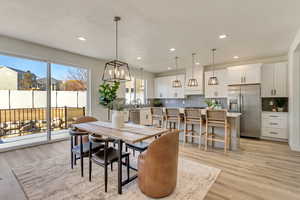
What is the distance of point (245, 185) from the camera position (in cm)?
209

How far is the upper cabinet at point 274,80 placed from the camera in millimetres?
4281

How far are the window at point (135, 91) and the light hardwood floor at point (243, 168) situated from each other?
127 inches

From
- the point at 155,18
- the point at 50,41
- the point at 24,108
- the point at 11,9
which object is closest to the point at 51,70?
the point at 50,41

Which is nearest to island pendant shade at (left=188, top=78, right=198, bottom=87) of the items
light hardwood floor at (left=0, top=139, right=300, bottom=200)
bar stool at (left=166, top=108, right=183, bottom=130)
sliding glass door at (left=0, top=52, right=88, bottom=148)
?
bar stool at (left=166, top=108, right=183, bottom=130)

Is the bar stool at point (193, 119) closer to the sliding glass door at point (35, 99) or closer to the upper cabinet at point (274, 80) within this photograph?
the upper cabinet at point (274, 80)

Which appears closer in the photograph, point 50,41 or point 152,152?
point 152,152

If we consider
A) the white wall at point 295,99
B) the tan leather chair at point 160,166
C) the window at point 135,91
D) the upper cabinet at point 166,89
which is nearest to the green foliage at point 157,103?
the upper cabinet at point 166,89

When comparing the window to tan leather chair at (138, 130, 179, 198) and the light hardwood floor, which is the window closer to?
the light hardwood floor

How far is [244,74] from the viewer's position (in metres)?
4.79

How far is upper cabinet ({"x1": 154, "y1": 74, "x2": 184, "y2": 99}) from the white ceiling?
111 inches

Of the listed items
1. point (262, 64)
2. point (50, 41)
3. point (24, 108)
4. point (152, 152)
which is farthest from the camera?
point (262, 64)

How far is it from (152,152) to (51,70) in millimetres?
4061

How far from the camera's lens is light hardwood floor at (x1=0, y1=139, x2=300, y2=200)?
6.27ft

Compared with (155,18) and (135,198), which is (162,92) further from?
(135,198)
